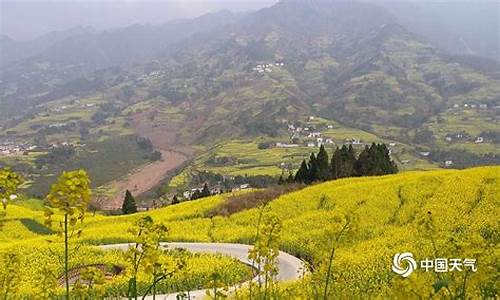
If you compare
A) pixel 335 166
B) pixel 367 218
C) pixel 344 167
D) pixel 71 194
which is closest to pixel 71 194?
pixel 71 194

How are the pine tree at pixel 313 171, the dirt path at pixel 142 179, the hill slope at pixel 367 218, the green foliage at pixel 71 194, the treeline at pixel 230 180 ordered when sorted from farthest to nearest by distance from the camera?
the dirt path at pixel 142 179 < the treeline at pixel 230 180 < the pine tree at pixel 313 171 < the hill slope at pixel 367 218 < the green foliage at pixel 71 194

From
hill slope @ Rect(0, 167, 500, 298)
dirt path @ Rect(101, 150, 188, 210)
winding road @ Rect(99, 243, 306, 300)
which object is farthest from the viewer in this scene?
dirt path @ Rect(101, 150, 188, 210)

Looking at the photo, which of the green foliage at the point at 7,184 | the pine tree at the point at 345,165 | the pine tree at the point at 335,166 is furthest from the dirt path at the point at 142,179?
the green foliage at the point at 7,184

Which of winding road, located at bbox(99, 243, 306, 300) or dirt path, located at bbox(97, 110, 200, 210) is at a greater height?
winding road, located at bbox(99, 243, 306, 300)

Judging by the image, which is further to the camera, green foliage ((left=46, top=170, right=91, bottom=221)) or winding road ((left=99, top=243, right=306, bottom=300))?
winding road ((left=99, top=243, right=306, bottom=300))

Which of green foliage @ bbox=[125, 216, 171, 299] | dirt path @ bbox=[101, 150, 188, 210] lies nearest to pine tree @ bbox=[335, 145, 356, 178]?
green foliage @ bbox=[125, 216, 171, 299]

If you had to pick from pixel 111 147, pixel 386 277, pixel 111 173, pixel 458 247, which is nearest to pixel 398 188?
pixel 386 277

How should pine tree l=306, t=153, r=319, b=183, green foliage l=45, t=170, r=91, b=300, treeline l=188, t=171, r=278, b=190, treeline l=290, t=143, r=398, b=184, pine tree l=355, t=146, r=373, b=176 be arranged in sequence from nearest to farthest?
1. green foliage l=45, t=170, r=91, b=300
2. treeline l=290, t=143, r=398, b=184
3. pine tree l=306, t=153, r=319, b=183
4. pine tree l=355, t=146, r=373, b=176
5. treeline l=188, t=171, r=278, b=190

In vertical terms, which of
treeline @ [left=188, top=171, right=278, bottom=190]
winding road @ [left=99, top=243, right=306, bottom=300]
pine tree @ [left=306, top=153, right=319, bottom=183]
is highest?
winding road @ [left=99, top=243, right=306, bottom=300]

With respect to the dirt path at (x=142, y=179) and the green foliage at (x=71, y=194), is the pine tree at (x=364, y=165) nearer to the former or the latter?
the green foliage at (x=71, y=194)

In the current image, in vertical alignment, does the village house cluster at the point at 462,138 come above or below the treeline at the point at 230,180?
below

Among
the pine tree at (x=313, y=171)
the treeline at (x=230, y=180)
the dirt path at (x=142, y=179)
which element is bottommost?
the dirt path at (x=142, y=179)

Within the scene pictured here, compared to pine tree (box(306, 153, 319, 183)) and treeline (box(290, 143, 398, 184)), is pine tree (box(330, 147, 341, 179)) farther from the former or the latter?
pine tree (box(306, 153, 319, 183))

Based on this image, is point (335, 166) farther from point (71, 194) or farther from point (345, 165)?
point (71, 194)
